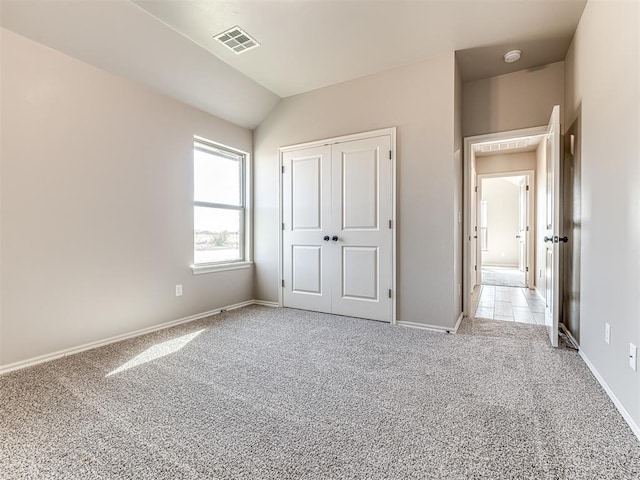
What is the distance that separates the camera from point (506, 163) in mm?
5559

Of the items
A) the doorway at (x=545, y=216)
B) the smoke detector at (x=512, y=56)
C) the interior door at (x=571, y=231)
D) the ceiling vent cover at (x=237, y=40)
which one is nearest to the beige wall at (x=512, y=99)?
the doorway at (x=545, y=216)

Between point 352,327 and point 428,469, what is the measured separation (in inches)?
74.0

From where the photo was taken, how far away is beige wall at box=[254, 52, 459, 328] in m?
2.92

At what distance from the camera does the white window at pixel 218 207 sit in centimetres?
352

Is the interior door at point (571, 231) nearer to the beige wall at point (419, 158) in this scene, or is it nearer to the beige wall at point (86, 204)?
the beige wall at point (419, 158)

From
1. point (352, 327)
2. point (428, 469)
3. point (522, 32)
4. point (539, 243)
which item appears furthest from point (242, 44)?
point (539, 243)

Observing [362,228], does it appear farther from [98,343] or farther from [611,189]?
[98,343]

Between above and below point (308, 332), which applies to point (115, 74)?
above

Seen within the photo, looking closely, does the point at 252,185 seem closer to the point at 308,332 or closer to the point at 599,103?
the point at 308,332

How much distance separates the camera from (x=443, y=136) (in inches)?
115

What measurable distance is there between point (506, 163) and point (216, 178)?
16.5ft

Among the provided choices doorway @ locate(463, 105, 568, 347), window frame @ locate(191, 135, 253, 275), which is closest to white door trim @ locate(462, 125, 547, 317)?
doorway @ locate(463, 105, 568, 347)

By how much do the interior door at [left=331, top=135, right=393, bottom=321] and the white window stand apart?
1.36 m

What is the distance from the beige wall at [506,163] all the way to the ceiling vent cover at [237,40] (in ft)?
15.1
